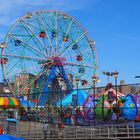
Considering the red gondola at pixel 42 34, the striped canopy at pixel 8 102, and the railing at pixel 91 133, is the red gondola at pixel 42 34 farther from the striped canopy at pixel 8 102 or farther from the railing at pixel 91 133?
the railing at pixel 91 133

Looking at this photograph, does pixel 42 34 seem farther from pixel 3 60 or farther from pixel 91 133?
pixel 91 133

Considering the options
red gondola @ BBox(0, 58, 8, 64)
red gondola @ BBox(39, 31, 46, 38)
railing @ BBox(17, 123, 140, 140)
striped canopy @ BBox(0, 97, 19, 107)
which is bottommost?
railing @ BBox(17, 123, 140, 140)

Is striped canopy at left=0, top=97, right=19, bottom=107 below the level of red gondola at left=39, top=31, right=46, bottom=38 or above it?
below

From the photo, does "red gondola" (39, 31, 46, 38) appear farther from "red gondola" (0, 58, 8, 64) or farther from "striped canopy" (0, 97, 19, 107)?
"striped canopy" (0, 97, 19, 107)

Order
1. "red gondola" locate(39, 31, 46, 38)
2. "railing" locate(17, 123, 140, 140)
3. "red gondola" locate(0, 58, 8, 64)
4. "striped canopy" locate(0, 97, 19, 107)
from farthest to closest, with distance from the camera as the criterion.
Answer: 1. "red gondola" locate(39, 31, 46, 38)
2. "red gondola" locate(0, 58, 8, 64)
3. "striped canopy" locate(0, 97, 19, 107)
4. "railing" locate(17, 123, 140, 140)

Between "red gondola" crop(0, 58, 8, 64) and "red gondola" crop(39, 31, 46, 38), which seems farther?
"red gondola" crop(39, 31, 46, 38)

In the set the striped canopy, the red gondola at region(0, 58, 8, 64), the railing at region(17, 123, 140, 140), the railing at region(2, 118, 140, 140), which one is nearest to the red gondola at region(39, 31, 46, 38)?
the red gondola at region(0, 58, 8, 64)

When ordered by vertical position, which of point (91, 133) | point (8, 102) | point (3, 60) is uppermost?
point (3, 60)

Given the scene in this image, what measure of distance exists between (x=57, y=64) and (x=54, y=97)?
32.7m

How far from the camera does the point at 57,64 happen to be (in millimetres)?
62125

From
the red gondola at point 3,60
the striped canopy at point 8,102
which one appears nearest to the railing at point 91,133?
the striped canopy at point 8,102

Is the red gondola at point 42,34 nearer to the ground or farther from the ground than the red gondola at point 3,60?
farther from the ground

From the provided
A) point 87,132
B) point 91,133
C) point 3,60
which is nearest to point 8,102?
point 3,60

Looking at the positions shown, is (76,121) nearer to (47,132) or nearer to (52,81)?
(47,132)
